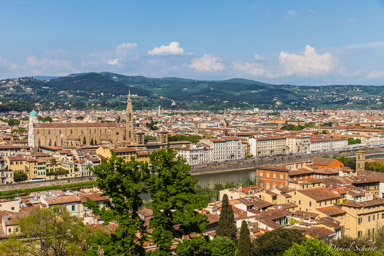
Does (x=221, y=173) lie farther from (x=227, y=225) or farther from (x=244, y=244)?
(x=244, y=244)

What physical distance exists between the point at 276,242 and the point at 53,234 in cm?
649

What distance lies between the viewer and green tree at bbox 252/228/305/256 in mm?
13273

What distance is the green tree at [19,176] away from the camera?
33344mm

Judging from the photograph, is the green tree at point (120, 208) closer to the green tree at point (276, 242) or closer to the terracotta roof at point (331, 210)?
the green tree at point (276, 242)

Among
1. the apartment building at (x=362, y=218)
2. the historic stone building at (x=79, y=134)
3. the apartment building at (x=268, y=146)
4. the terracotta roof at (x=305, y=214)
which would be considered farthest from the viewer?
the apartment building at (x=268, y=146)

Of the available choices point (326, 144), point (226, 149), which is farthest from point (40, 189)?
point (326, 144)

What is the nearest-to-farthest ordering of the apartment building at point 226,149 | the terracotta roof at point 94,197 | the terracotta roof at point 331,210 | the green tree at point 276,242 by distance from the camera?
the green tree at point 276,242, the terracotta roof at point 331,210, the terracotta roof at point 94,197, the apartment building at point 226,149

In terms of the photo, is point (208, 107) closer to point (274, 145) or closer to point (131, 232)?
point (274, 145)

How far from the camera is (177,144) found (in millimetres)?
54844

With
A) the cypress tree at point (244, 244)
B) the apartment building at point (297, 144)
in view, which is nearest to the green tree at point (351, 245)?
the cypress tree at point (244, 244)

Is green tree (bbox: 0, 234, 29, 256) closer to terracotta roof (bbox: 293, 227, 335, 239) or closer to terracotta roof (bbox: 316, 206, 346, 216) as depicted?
terracotta roof (bbox: 293, 227, 335, 239)

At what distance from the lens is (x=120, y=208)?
836cm

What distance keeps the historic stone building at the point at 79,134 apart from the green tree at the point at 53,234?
132ft

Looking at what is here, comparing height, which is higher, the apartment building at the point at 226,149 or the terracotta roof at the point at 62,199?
the terracotta roof at the point at 62,199
